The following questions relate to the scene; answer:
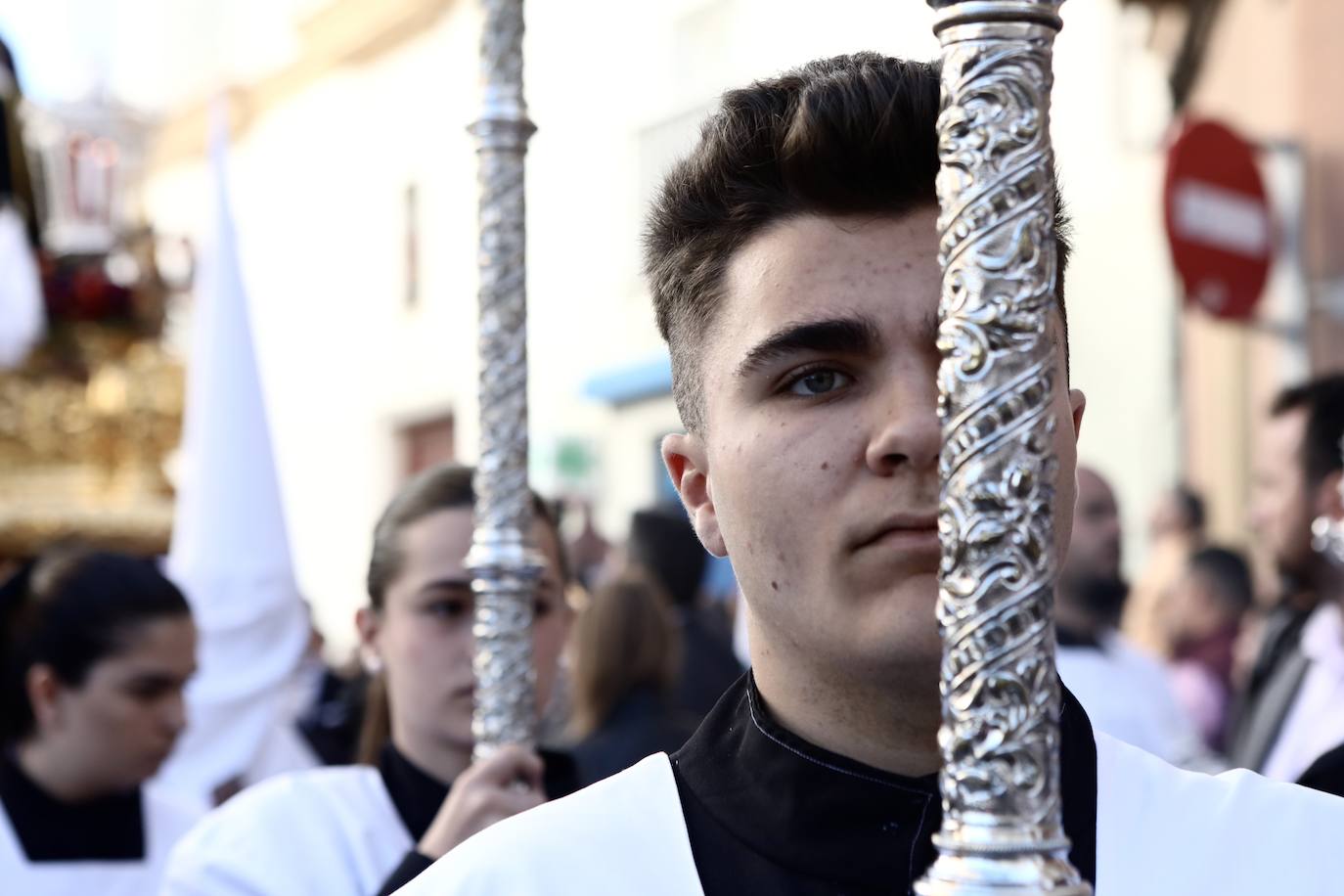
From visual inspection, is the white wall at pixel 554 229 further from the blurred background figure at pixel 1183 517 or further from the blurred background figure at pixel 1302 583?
the blurred background figure at pixel 1302 583

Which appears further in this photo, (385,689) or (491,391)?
(385,689)

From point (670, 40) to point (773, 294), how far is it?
43.0 feet

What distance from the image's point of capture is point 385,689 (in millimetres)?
3660

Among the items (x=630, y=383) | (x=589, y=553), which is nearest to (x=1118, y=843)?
(x=589, y=553)

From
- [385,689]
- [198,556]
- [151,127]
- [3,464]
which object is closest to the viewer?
[385,689]

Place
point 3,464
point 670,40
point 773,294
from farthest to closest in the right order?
1. point 670,40
2. point 3,464
3. point 773,294

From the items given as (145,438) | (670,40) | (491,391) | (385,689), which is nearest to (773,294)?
(491,391)

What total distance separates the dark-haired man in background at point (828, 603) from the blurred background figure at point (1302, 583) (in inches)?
84.2

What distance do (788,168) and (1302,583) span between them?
294 cm

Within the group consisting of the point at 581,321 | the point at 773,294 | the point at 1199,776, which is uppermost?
the point at 773,294

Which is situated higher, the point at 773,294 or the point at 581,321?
the point at 773,294

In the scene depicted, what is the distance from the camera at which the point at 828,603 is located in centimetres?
149

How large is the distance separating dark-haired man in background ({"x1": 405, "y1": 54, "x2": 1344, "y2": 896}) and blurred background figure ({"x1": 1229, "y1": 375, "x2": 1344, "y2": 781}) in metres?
2.14

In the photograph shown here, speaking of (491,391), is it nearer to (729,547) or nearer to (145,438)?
(729,547)
